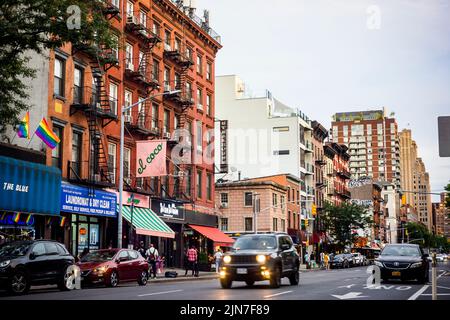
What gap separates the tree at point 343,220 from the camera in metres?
88.9

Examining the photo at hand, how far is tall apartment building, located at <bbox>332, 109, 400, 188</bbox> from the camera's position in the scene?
189875mm

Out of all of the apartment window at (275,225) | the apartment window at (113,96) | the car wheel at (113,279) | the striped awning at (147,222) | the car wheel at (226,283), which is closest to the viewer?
the car wheel at (226,283)

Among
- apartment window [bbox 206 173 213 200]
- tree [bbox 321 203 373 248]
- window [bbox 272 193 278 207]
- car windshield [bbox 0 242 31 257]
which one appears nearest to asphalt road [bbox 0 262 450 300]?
car windshield [bbox 0 242 31 257]

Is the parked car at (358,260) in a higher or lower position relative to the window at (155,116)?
lower

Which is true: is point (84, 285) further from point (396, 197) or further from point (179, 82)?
point (396, 197)

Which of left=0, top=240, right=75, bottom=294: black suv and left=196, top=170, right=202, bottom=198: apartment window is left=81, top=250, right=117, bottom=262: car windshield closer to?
left=0, top=240, right=75, bottom=294: black suv

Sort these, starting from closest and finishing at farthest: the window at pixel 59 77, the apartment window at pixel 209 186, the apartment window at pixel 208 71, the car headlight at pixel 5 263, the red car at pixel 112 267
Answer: the car headlight at pixel 5 263
the red car at pixel 112 267
the window at pixel 59 77
the apartment window at pixel 209 186
the apartment window at pixel 208 71

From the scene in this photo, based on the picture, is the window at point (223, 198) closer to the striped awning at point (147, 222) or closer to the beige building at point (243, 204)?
the beige building at point (243, 204)

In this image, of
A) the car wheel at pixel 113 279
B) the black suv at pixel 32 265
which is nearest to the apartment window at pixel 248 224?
the car wheel at pixel 113 279

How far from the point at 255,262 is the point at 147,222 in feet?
65.5

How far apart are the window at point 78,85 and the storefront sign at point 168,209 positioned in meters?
10.7

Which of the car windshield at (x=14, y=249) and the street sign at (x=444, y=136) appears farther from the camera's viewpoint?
the car windshield at (x=14, y=249)

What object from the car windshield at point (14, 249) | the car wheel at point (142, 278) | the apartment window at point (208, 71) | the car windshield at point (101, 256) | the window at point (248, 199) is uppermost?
the apartment window at point (208, 71)
